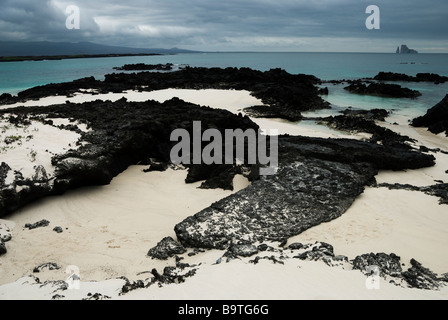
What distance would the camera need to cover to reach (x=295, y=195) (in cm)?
739

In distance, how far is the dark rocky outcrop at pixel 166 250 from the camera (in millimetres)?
5731

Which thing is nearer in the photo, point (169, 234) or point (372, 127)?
point (169, 234)

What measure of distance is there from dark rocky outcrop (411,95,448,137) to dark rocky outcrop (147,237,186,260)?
1712cm

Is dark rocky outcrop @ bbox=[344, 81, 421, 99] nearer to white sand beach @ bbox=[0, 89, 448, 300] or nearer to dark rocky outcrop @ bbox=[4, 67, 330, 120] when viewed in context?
dark rocky outcrop @ bbox=[4, 67, 330, 120]

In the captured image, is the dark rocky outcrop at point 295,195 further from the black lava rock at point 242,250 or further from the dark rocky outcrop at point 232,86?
the dark rocky outcrop at point 232,86

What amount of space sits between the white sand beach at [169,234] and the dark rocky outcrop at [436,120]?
363 inches

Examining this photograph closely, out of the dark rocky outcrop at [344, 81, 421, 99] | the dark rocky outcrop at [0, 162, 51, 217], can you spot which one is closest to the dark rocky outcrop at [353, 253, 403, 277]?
the dark rocky outcrop at [0, 162, 51, 217]

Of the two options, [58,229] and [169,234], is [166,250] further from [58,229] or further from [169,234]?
[58,229]

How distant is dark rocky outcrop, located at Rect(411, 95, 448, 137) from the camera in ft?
57.0

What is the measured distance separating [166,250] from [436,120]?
1922cm

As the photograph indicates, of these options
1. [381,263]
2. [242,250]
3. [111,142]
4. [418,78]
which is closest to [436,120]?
[381,263]
